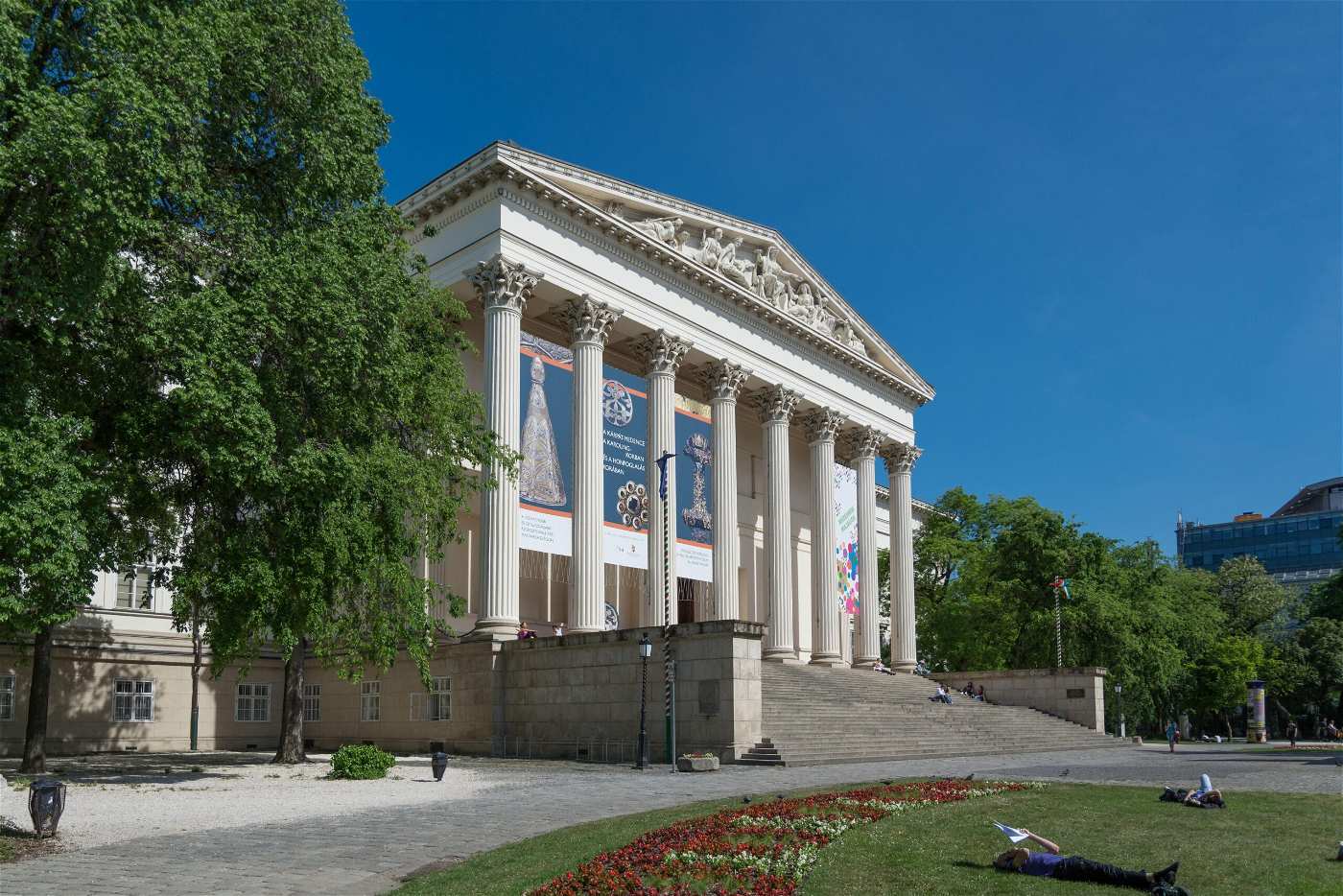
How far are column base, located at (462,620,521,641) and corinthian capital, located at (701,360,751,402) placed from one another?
15.0 m

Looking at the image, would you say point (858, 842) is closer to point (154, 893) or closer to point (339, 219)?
point (154, 893)

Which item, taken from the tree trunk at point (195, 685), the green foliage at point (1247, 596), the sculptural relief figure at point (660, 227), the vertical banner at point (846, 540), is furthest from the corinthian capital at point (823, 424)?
the green foliage at point (1247, 596)

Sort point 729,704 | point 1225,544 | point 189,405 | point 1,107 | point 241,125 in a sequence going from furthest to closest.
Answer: point 1225,544, point 729,704, point 241,125, point 189,405, point 1,107

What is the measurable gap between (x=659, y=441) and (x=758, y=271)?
11.5 metres

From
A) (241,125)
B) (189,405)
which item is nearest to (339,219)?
(241,125)

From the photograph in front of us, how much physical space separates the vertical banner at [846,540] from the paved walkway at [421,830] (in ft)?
77.2

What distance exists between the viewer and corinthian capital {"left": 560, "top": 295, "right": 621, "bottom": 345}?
39.6 m

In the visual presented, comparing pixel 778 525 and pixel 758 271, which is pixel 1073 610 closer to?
pixel 778 525

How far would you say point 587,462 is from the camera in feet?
127

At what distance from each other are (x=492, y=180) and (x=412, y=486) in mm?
14735

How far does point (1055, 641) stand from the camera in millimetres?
52562

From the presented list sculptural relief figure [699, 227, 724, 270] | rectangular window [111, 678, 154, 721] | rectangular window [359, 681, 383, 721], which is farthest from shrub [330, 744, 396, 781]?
sculptural relief figure [699, 227, 724, 270]

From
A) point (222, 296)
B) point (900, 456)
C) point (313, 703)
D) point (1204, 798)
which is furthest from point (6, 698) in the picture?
point (900, 456)

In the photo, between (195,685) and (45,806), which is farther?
(195,685)
